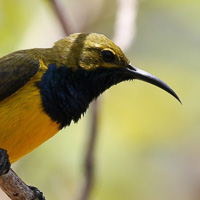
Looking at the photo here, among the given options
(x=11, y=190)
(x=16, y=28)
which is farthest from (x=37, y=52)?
(x=16, y=28)

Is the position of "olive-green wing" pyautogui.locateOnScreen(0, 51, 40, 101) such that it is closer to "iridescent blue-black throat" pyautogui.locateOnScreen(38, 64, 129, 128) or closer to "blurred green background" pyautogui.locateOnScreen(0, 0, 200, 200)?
"iridescent blue-black throat" pyautogui.locateOnScreen(38, 64, 129, 128)

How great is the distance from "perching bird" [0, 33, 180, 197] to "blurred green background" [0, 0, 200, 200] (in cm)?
173

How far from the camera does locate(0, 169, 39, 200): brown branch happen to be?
5727 mm

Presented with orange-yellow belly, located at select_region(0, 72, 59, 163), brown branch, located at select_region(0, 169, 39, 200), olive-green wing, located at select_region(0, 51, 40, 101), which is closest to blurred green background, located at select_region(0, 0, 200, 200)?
olive-green wing, located at select_region(0, 51, 40, 101)

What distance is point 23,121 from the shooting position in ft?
19.4

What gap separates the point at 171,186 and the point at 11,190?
17.8 feet

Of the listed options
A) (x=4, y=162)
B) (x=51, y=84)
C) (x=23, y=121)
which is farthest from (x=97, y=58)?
(x=4, y=162)

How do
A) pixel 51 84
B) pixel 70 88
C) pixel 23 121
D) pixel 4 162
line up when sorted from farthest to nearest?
pixel 70 88, pixel 51 84, pixel 23 121, pixel 4 162

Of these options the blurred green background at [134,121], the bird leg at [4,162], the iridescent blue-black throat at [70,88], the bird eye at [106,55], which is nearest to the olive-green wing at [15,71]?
the iridescent blue-black throat at [70,88]

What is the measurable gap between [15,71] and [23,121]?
2.07ft

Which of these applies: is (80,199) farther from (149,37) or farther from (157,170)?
(149,37)

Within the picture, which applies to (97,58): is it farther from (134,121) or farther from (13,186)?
(134,121)

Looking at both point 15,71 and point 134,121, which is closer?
point 15,71

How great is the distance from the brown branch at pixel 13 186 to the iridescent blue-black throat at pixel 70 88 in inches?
26.7
